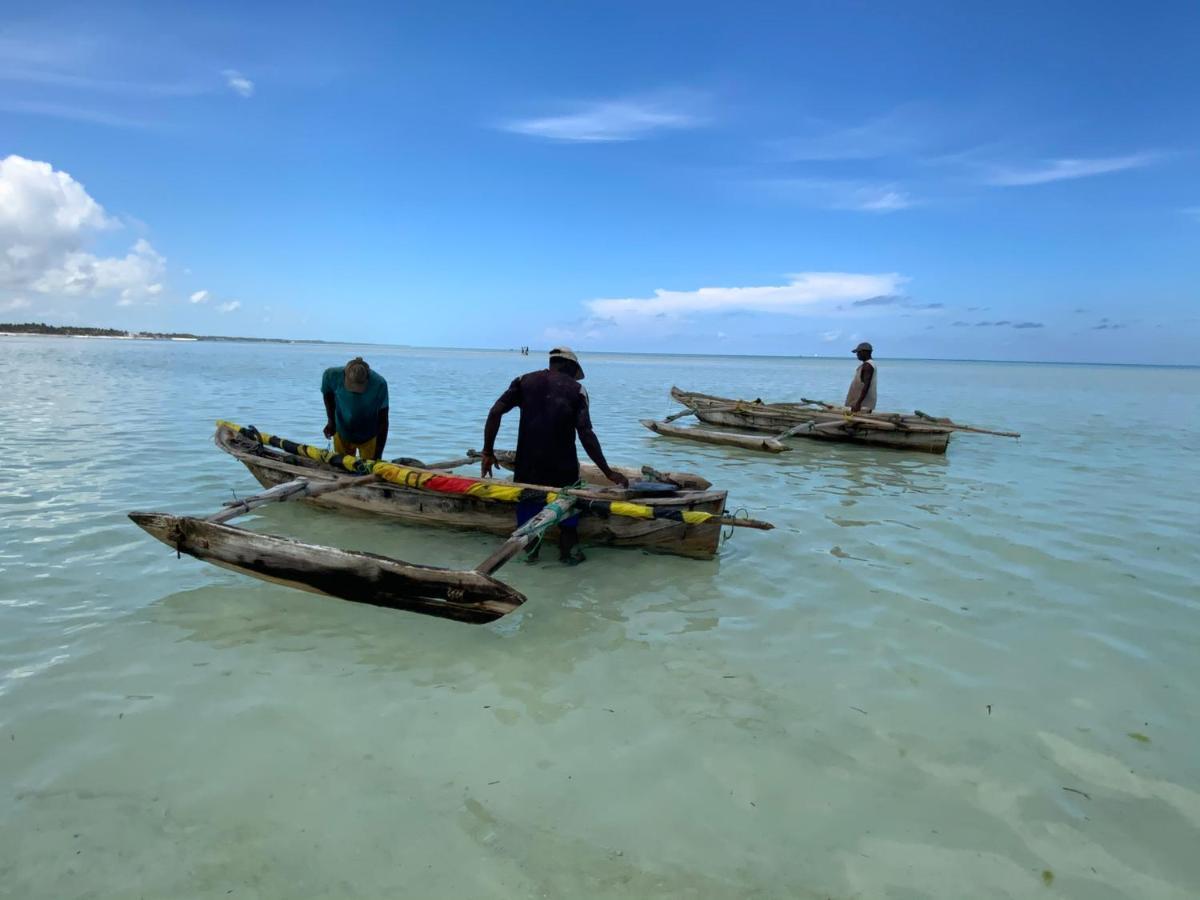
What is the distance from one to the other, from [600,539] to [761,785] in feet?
10.8

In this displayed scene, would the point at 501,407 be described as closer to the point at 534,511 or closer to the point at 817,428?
the point at 534,511

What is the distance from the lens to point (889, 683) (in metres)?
4.15

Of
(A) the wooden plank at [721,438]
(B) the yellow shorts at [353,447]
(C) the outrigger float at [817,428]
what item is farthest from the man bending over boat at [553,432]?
(C) the outrigger float at [817,428]

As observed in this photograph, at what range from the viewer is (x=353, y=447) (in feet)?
25.3

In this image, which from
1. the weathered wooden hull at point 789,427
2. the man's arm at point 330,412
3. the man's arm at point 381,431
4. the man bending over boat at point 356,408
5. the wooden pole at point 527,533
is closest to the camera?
the wooden pole at point 527,533

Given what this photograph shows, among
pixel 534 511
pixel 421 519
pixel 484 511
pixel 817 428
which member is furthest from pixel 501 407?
pixel 817 428

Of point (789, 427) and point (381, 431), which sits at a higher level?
point (381, 431)

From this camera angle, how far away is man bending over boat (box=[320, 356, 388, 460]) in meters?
7.29

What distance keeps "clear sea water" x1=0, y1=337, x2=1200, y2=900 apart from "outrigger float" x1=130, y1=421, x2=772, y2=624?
0.29 metres

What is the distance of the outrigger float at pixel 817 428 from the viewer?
1300 centimetres

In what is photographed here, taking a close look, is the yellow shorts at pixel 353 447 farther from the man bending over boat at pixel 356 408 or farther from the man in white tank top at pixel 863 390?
the man in white tank top at pixel 863 390

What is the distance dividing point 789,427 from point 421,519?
404 inches

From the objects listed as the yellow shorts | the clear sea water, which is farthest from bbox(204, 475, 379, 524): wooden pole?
the yellow shorts

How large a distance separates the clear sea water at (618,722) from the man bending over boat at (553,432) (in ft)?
1.92
